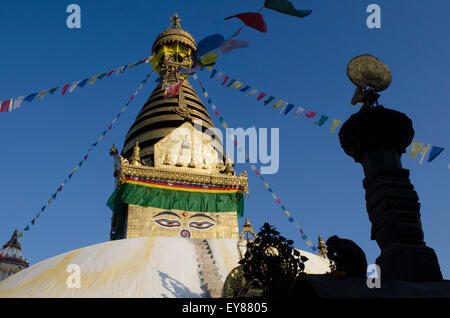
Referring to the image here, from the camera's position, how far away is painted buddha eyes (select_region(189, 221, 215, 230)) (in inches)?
751

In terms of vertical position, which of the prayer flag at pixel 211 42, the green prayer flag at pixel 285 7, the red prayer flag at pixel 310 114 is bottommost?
the green prayer flag at pixel 285 7

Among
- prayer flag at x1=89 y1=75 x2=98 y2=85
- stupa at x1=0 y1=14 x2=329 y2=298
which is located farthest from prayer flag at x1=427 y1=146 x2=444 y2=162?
prayer flag at x1=89 y1=75 x2=98 y2=85

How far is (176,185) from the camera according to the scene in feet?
Answer: 65.7

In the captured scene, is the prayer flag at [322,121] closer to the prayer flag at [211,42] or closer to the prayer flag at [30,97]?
the prayer flag at [211,42]

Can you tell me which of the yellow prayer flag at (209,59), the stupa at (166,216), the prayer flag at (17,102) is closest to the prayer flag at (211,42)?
the yellow prayer flag at (209,59)

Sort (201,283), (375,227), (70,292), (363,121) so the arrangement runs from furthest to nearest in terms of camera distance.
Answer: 1. (201,283)
2. (70,292)
3. (363,121)
4. (375,227)

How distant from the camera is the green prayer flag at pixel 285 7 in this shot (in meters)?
7.95

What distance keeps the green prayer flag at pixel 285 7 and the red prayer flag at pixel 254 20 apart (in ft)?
2.20

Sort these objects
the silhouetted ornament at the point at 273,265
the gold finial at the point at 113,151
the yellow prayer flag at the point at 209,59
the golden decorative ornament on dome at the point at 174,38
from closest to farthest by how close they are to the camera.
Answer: the silhouetted ornament at the point at 273,265 < the yellow prayer flag at the point at 209,59 < the gold finial at the point at 113,151 < the golden decorative ornament on dome at the point at 174,38

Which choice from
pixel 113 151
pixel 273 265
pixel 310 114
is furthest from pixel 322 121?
pixel 113 151
